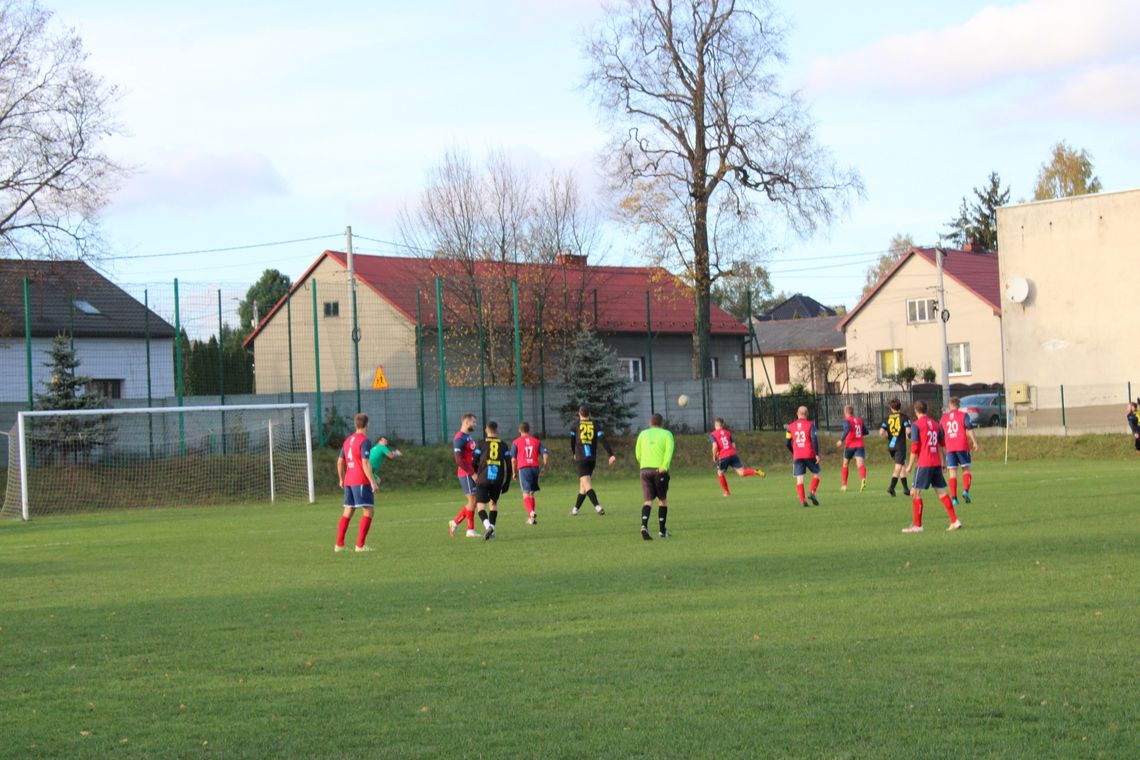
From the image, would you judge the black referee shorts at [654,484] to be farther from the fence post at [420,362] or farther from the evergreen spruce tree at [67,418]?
the fence post at [420,362]

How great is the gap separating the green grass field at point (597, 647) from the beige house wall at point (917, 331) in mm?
46578

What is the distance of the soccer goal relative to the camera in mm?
29922

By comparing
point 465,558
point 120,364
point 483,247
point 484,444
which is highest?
point 483,247

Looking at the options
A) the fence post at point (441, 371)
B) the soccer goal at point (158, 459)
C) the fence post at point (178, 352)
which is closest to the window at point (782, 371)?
the fence post at point (441, 371)

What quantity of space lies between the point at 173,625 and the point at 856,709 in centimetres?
653

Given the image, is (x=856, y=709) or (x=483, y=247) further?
(x=483, y=247)

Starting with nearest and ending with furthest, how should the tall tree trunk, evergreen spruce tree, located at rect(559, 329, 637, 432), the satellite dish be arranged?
evergreen spruce tree, located at rect(559, 329, 637, 432)
the tall tree trunk
the satellite dish

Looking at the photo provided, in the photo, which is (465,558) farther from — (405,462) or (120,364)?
(120,364)

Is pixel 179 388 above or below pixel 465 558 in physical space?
above

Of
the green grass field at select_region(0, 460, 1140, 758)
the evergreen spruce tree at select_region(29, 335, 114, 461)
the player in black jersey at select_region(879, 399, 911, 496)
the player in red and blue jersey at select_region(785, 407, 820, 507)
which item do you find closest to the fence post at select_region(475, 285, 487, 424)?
the evergreen spruce tree at select_region(29, 335, 114, 461)

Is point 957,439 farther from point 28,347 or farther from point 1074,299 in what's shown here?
point 1074,299

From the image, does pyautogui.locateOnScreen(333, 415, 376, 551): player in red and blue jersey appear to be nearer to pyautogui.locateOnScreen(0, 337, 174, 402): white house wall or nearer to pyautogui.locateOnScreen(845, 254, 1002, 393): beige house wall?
pyautogui.locateOnScreen(0, 337, 174, 402): white house wall

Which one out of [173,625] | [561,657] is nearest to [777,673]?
[561,657]

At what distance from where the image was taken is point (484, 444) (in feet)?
62.8
